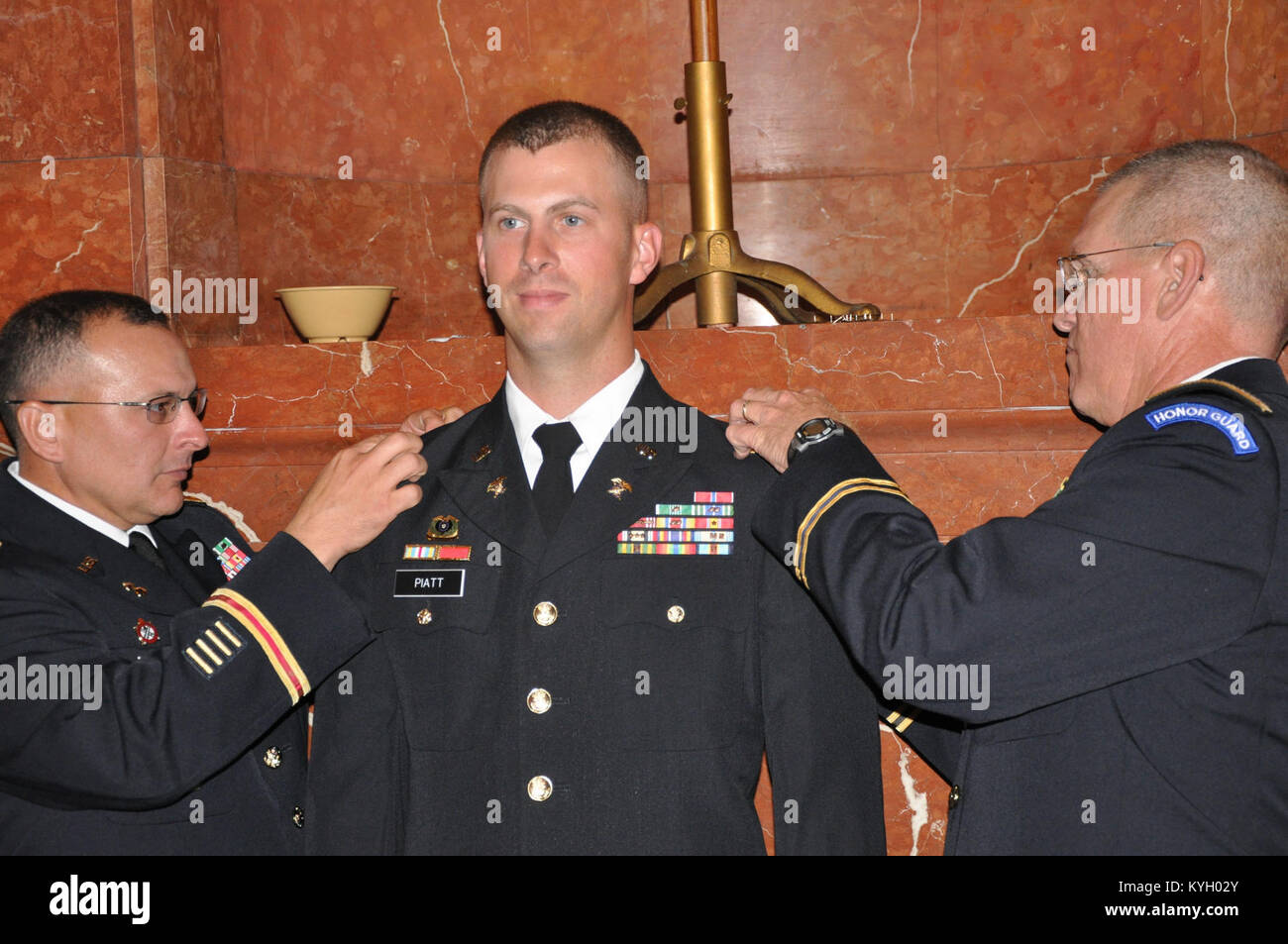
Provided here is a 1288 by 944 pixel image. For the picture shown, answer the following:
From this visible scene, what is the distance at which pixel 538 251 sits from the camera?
81.4 inches

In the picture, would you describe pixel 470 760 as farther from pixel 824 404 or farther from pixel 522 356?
pixel 824 404

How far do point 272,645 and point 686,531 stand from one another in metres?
0.70

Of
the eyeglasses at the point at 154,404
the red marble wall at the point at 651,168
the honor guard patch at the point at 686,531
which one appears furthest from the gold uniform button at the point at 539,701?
the eyeglasses at the point at 154,404

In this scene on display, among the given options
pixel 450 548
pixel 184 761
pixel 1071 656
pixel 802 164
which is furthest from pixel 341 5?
pixel 1071 656

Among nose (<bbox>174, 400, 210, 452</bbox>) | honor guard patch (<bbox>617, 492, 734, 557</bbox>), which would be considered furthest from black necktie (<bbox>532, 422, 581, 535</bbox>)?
nose (<bbox>174, 400, 210, 452</bbox>)

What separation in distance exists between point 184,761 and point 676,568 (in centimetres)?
84

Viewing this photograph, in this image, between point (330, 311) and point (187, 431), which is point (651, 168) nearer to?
point (330, 311)

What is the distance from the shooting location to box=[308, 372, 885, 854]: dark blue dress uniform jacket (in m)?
1.97

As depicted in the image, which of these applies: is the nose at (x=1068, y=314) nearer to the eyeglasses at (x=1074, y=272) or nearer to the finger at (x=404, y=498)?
the eyeglasses at (x=1074, y=272)

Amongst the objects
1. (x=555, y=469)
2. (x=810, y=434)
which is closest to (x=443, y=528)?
(x=555, y=469)

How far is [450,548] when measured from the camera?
7.01 ft

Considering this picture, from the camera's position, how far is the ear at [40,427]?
2.21m

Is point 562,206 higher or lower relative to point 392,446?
higher
